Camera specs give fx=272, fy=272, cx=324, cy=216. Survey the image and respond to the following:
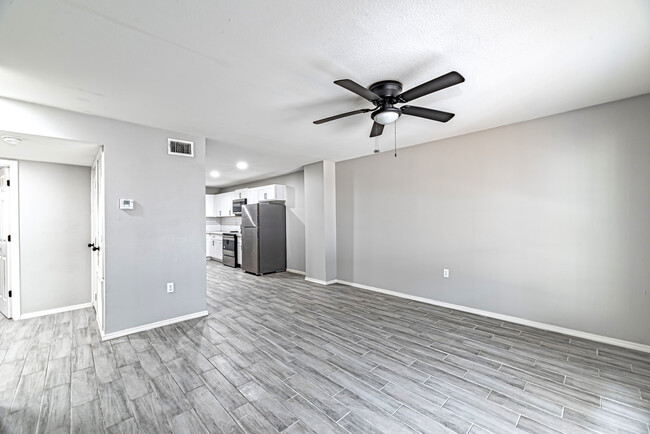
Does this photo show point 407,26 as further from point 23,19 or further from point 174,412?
point 174,412

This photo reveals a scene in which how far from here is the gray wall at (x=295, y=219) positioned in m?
6.48

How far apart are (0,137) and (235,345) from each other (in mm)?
3081

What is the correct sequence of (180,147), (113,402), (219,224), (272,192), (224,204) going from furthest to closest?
(219,224) < (224,204) < (272,192) < (180,147) < (113,402)

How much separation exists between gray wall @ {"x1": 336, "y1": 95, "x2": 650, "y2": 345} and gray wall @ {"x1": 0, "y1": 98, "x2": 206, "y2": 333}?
2.98m

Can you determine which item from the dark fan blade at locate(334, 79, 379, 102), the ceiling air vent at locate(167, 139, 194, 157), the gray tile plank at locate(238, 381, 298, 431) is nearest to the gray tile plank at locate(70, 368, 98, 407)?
the gray tile plank at locate(238, 381, 298, 431)

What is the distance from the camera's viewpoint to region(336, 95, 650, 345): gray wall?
8.79 feet

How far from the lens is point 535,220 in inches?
125

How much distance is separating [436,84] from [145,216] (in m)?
3.29

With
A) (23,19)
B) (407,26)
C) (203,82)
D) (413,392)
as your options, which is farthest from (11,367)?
(407,26)

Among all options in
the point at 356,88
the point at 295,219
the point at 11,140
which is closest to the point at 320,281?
the point at 295,219

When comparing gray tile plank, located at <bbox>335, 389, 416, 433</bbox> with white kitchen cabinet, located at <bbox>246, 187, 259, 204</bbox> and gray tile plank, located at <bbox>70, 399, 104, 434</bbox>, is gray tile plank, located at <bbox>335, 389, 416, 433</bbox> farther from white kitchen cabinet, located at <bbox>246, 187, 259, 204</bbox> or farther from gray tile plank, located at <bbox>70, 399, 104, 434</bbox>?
white kitchen cabinet, located at <bbox>246, 187, 259, 204</bbox>

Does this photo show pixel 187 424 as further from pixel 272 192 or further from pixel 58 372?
pixel 272 192

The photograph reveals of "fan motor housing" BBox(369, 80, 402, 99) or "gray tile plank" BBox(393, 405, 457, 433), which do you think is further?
"fan motor housing" BBox(369, 80, 402, 99)

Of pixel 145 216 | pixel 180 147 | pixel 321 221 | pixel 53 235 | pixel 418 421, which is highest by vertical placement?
pixel 180 147
